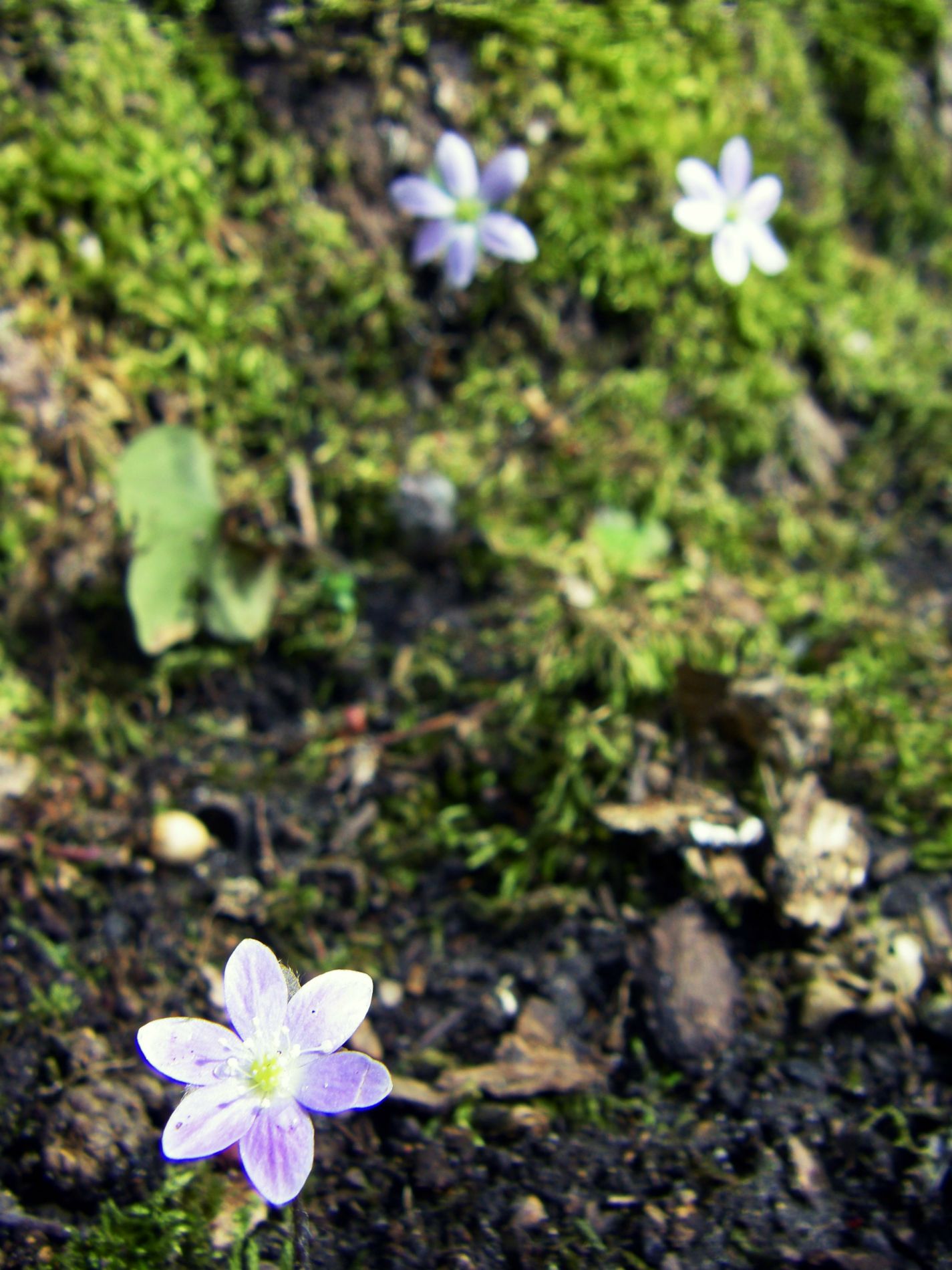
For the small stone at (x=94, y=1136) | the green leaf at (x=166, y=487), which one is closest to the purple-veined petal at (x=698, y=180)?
the green leaf at (x=166, y=487)

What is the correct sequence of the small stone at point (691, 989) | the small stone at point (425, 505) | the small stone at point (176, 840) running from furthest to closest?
the small stone at point (425, 505), the small stone at point (176, 840), the small stone at point (691, 989)

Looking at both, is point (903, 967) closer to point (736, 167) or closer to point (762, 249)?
point (762, 249)

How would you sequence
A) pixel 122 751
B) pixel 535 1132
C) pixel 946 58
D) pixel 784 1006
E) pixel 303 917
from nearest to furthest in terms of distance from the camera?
pixel 535 1132, pixel 784 1006, pixel 303 917, pixel 122 751, pixel 946 58

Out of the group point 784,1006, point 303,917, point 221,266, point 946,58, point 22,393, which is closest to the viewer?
point 784,1006

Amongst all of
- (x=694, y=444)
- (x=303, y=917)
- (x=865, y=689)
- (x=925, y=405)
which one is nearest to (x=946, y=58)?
(x=925, y=405)

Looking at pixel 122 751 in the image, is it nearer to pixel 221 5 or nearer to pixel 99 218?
pixel 99 218

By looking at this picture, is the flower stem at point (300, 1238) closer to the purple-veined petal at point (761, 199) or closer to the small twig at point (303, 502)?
the small twig at point (303, 502)
